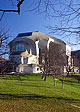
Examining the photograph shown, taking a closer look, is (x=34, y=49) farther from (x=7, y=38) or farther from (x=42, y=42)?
(x=7, y=38)

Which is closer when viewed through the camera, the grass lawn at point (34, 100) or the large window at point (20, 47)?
the grass lawn at point (34, 100)

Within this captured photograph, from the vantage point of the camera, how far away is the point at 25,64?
153 ft

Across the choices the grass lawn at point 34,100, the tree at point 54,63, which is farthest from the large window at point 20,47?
the grass lawn at point 34,100

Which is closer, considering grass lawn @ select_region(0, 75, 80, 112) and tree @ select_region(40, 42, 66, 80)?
grass lawn @ select_region(0, 75, 80, 112)

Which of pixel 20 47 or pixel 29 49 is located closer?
pixel 29 49

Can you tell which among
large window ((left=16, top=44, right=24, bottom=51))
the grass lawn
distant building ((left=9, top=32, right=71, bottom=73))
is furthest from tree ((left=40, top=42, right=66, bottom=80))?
large window ((left=16, top=44, right=24, bottom=51))

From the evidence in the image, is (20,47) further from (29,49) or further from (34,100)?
(34,100)

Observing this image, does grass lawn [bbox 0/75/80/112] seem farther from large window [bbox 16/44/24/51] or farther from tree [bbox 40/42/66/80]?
large window [bbox 16/44/24/51]

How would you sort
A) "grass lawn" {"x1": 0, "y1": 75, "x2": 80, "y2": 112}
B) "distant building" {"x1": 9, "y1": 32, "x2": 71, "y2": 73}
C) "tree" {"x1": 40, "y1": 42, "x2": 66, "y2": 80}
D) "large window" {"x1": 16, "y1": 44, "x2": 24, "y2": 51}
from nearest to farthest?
"grass lawn" {"x1": 0, "y1": 75, "x2": 80, "y2": 112} < "tree" {"x1": 40, "y1": 42, "x2": 66, "y2": 80} < "distant building" {"x1": 9, "y1": 32, "x2": 71, "y2": 73} < "large window" {"x1": 16, "y1": 44, "x2": 24, "y2": 51}

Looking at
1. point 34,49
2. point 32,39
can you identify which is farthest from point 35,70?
point 32,39

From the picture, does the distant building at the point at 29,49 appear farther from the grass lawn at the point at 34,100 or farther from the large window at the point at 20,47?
the grass lawn at the point at 34,100

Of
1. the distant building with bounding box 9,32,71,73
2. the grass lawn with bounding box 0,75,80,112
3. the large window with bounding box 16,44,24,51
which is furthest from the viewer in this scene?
the large window with bounding box 16,44,24,51

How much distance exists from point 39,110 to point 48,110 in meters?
0.56

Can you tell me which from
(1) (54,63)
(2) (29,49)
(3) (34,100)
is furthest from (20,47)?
(3) (34,100)
